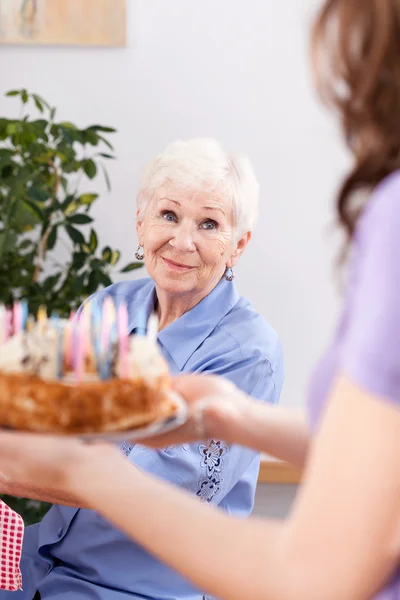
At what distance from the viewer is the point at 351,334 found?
2.25ft

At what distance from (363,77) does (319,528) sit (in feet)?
1.25

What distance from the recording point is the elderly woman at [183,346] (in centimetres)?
160

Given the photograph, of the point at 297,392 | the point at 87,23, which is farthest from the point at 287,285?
the point at 87,23

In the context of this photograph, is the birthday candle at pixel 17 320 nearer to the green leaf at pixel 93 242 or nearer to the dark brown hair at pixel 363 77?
the dark brown hair at pixel 363 77

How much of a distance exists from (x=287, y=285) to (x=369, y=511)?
2.43 meters

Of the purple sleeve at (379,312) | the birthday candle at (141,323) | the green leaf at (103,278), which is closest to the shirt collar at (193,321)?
the birthday candle at (141,323)

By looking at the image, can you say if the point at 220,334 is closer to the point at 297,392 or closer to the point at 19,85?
the point at 297,392

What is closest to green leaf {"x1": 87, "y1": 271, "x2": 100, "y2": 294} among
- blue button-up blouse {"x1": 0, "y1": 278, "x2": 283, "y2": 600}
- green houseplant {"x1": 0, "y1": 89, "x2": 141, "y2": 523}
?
green houseplant {"x1": 0, "y1": 89, "x2": 141, "y2": 523}

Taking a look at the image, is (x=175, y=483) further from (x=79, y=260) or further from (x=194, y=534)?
(x=79, y=260)

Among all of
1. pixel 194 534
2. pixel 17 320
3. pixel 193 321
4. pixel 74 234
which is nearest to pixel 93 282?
pixel 74 234

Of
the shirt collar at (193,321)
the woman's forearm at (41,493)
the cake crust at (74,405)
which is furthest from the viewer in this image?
the shirt collar at (193,321)

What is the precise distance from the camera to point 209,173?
189 centimetres

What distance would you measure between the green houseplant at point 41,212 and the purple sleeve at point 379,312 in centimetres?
187

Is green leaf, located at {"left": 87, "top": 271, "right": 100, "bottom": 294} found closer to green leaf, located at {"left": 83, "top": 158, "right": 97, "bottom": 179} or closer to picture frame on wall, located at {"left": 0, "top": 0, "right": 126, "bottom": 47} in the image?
green leaf, located at {"left": 83, "top": 158, "right": 97, "bottom": 179}
